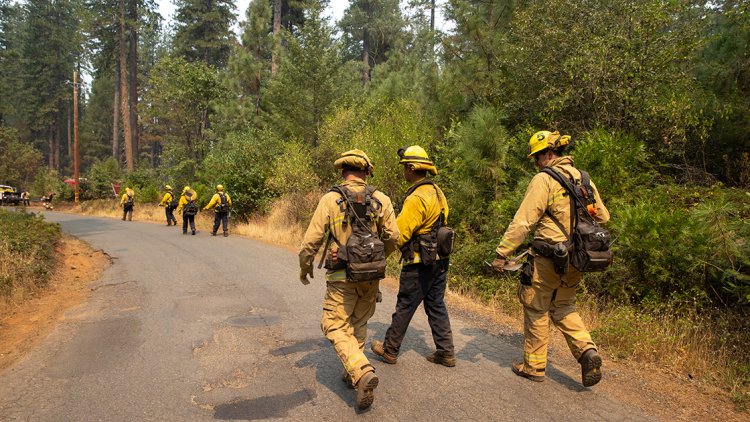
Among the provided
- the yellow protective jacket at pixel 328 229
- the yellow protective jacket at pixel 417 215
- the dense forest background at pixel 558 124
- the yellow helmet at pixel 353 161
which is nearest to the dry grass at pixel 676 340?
the dense forest background at pixel 558 124

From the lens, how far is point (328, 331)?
3.68 meters

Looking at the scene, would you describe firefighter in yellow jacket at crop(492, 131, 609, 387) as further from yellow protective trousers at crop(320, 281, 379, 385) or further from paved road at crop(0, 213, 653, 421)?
yellow protective trousers at crop(320, 281, 379, 385)

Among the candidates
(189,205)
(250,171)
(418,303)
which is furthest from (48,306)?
(250,171)

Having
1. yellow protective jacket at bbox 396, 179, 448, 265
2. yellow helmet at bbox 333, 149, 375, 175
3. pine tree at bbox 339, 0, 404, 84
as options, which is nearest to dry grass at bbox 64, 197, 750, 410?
yellow protective jacket at bbox 396, 179, 448, 265

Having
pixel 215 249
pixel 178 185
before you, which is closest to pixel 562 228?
Answer: pixel 215 249

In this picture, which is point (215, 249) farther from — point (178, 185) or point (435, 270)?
point (178, 185)

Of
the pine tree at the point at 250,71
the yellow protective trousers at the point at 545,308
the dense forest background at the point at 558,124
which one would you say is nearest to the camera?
the yellow protective trousers at the point at 545,308

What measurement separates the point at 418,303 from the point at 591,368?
61.5 inches

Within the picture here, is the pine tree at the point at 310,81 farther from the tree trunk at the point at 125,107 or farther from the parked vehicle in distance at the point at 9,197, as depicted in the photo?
the parked vehicle in distance at the point at 9,197

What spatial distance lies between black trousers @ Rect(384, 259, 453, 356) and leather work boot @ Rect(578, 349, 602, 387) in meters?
1.17

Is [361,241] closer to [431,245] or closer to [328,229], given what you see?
[328,229]

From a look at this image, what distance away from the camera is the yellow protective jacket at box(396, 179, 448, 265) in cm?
422

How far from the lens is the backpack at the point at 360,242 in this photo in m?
3.55

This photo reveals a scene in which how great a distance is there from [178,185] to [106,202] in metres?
8.19
